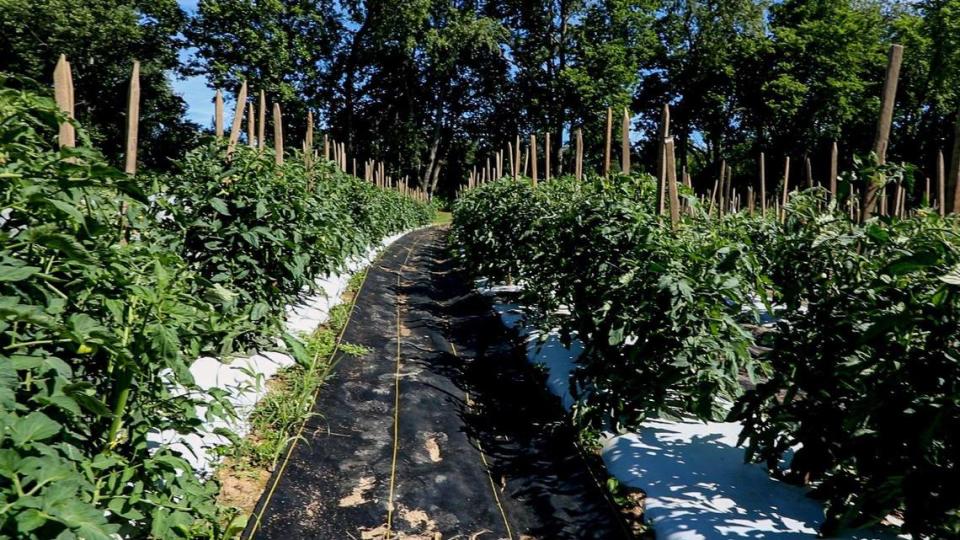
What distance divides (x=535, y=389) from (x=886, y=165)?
2.90 meters

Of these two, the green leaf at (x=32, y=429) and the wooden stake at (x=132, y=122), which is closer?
the green leaf at (x=32, y=429)

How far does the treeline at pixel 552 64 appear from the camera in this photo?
2644 cm

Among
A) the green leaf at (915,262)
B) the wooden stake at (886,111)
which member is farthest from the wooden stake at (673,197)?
the green leaf at (915,262)

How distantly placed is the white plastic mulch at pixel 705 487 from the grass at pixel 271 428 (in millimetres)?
1934

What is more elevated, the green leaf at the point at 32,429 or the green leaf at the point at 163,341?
the green leaf at the point at 163,341

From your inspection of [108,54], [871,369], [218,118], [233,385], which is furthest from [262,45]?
[871,369]

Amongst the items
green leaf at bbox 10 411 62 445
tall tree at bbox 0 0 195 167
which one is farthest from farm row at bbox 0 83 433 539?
tall tree at bbox 0 0 195 167

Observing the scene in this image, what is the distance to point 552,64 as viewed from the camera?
116 feet

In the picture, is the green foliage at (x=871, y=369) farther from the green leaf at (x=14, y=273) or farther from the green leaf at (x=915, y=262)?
the green leaf at (x=14, y=273)

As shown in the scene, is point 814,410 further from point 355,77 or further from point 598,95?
point 355,77

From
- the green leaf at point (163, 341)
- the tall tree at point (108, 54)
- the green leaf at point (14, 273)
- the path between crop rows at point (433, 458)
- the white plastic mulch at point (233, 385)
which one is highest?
the tall tree at point (108, 54)

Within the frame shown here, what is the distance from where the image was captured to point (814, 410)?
93.0 inches

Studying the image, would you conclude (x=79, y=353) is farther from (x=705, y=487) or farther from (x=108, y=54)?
(x=108, y=54)

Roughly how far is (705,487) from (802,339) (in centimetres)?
93
